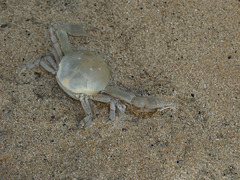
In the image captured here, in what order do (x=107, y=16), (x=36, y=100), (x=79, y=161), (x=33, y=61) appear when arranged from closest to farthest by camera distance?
(x=79, y=161)
(x=36, y=100)
(x=33, y=61)
(x=107, y=16)

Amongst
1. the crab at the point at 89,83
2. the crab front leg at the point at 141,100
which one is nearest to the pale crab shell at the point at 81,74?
→ the crab at the point at 89,83

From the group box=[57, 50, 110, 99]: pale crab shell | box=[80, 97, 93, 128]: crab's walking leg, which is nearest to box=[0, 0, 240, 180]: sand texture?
box=[80, 97, 93, 128]: crab's walking leg

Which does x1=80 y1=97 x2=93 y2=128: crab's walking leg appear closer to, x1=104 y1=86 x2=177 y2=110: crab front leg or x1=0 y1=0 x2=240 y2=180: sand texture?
x1=0 y1=0 x2=240 y2=180: sand texture

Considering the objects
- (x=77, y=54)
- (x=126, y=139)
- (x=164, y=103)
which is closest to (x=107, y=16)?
(x=77, y=54)

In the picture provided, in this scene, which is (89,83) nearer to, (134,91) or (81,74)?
A: (81,74)

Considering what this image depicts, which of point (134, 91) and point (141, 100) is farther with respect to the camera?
point (134, 91)

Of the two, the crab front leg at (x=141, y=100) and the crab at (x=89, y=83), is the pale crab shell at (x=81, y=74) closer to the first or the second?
the crab at (x=89, y=83)

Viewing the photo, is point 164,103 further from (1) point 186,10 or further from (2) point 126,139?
(1) point 186,10

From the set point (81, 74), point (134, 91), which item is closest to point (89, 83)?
point (81, 74)
